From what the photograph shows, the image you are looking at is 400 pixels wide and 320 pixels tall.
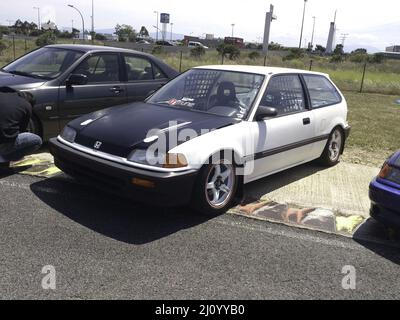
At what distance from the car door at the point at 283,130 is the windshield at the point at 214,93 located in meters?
0.19

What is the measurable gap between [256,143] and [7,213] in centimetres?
255

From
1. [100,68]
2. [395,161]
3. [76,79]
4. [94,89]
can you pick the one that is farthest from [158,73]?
[395,161]

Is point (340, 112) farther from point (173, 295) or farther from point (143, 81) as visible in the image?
point (173, 295)

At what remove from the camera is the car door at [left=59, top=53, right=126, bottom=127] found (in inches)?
240

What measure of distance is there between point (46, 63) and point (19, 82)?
81 cm

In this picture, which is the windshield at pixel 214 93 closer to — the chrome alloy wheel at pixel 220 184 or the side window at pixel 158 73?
the chrome alloy wheel at pixel 220 184

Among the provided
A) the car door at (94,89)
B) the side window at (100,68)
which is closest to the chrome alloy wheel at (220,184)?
the car door at (94,89)

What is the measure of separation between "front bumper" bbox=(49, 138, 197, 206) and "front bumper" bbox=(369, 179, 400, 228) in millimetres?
1668

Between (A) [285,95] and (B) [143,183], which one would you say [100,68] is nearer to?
(A) [285,95]

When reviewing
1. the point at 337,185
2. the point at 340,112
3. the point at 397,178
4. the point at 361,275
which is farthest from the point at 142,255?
the point at 340,112

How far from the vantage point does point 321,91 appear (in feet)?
20.1

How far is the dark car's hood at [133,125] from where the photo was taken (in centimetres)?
408

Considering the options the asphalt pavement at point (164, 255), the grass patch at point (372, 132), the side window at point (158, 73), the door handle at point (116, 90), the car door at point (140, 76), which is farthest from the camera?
the side window at point (158, 73)
